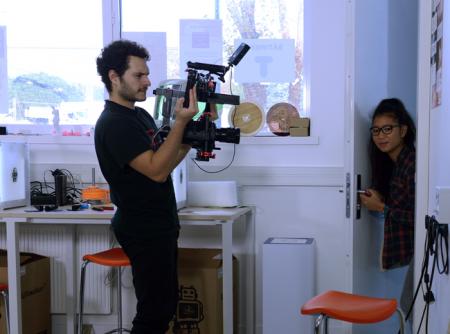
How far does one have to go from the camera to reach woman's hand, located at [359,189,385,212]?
2432 millimetres

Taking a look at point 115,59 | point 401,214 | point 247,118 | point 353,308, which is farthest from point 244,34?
point 353,308

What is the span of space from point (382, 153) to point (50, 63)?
208 centimetres

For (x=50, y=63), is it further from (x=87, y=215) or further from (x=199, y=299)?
(x=199, y=299)

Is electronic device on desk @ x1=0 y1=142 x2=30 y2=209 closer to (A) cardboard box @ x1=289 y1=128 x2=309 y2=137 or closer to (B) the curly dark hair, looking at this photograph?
(B) the curly dark hair

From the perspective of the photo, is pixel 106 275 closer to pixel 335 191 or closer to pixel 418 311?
pixel 335 191

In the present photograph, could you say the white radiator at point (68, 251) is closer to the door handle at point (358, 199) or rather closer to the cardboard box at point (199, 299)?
the cardboard box at point (199, 299)

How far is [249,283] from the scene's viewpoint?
313 centimetres

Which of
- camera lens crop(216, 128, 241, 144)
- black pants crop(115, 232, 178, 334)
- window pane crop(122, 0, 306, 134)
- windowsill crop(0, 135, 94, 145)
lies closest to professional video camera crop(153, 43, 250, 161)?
camera lens crop(216, 128, 241, 144)

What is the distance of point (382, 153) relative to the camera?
2.63 meters

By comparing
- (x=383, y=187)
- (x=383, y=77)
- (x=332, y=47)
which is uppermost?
(x=332, y=47)

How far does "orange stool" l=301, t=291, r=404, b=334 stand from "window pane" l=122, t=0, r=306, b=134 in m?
1.41

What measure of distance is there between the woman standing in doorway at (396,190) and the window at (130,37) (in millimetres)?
745

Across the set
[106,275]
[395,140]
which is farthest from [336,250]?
[106,275]

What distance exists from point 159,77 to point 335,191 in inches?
48.8
